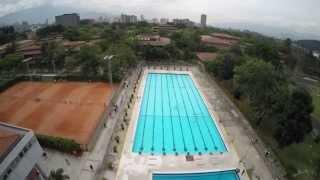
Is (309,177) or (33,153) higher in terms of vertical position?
(33,153)

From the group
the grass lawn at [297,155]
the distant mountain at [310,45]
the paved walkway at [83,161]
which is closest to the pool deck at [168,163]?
the paved walkway at [83,161]

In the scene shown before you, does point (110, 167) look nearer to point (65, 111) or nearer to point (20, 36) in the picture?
point (65, 111)

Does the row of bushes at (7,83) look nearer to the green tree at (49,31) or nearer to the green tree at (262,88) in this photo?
the green tree at (262,88)

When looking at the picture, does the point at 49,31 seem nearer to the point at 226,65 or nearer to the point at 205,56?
the point at 205,56

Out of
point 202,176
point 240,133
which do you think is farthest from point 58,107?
point 240,133

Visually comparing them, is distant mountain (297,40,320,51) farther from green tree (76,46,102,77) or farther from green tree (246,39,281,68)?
green tree (76,46,102,77)

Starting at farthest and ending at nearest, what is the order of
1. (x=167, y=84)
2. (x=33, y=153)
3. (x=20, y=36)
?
(x=20, y=36) < (x=167, y=84) < (x=33, y=153)

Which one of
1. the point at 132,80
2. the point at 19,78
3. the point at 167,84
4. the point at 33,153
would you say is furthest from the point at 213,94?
the point at 19,78
